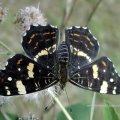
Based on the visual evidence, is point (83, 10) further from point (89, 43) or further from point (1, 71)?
point (1, 71)

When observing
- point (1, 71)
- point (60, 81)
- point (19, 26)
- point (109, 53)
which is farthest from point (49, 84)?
point (109, 53)

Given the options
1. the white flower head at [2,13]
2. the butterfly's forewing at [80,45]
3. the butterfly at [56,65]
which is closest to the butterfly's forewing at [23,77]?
the butterfly at [56,65]

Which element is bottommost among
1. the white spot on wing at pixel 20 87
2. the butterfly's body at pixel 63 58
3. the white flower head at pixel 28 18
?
the white spot on wing at pixel 20 87

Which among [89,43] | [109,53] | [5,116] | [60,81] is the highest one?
[109,53]

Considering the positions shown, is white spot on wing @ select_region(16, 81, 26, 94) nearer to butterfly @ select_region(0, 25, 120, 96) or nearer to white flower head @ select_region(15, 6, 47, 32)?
butterfly @ select_region(0, 25, 120, 96)

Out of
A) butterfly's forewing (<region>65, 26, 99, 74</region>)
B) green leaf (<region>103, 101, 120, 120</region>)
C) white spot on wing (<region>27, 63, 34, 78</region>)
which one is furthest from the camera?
butterfly's forewing (<region>65, 26, 99, 74</region>)

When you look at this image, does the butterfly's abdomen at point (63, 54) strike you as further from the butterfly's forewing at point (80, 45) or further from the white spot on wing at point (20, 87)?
the white spot on wing at point (20, 87)

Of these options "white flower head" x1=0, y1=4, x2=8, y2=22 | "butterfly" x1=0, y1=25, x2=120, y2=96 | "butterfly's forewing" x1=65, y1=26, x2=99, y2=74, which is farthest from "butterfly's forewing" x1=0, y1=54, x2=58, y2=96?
"white flower head" x1=0, y1=4, x2=8, y2=22
